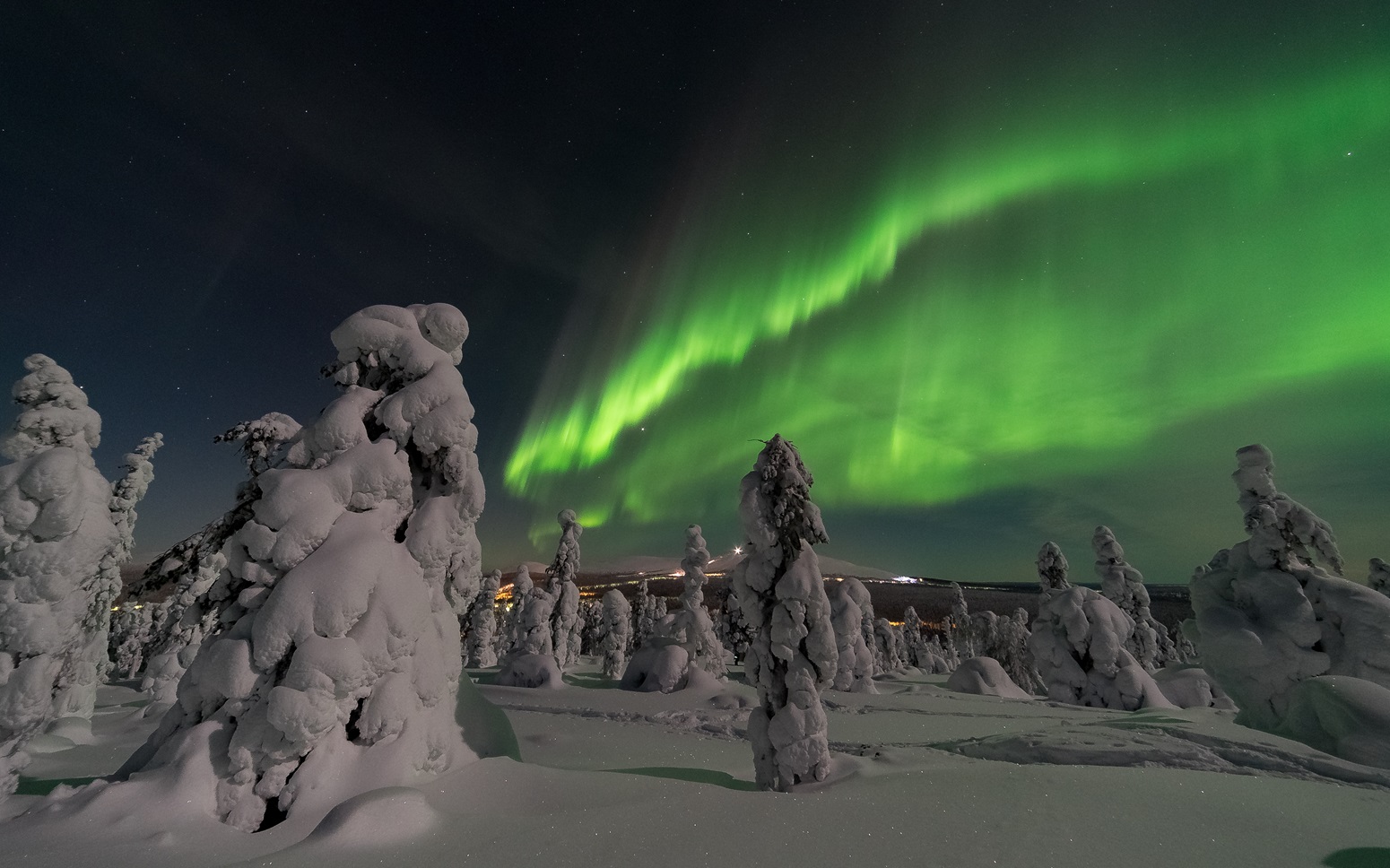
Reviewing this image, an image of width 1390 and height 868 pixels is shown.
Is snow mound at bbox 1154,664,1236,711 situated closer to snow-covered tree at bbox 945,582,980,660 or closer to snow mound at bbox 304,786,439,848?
snow-covered tree at bbox 945,582,980,660

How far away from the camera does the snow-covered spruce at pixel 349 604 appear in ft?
18.3

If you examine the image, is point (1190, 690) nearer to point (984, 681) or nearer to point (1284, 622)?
point (984, 681)

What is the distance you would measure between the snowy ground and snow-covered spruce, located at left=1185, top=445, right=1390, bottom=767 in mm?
2420

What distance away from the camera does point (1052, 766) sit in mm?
7777

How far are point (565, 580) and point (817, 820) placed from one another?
3394cm

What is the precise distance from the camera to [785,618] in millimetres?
8641

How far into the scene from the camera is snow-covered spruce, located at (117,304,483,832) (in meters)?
5.59

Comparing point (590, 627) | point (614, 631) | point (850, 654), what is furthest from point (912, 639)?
point (614, 631)

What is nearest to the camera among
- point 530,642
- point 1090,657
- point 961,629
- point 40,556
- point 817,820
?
point 817,820

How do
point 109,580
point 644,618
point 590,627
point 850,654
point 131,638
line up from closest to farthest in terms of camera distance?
point 109,580, point 850,654, point 131,638, point 644,618, point 590,627

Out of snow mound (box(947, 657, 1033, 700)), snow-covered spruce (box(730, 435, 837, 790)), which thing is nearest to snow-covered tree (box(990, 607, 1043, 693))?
snow mound (box(947, 657, 1033, 700))

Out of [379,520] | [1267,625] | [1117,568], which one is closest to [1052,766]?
[379,520]

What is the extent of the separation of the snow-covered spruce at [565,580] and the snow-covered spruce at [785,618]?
96.5 feet

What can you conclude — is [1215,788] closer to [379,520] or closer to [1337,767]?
[1337,767]
